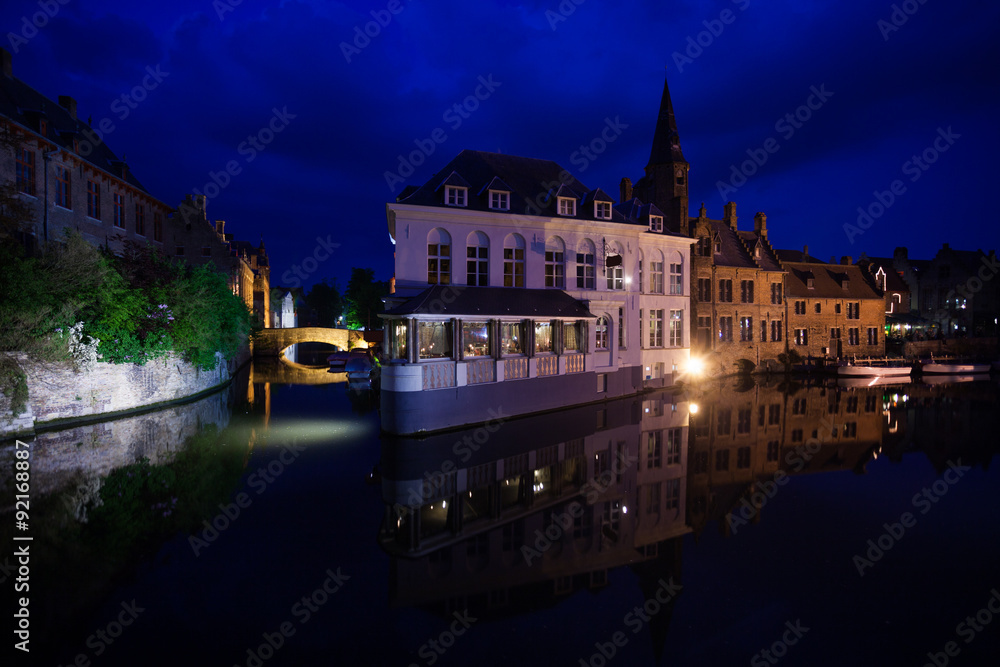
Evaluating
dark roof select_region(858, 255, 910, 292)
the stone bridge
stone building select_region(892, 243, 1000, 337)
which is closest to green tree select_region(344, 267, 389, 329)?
the stone bridge

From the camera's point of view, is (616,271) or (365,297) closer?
(616,271)

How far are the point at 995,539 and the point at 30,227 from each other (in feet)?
102

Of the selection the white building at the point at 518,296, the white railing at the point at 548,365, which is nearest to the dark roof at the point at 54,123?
the white building at the point at 518,296

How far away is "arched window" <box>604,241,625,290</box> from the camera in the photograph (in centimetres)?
2341

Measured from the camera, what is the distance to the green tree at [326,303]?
101 meters

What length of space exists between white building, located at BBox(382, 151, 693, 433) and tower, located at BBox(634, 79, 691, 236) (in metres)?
3.71

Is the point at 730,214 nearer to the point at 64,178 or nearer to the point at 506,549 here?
the point at 506,549

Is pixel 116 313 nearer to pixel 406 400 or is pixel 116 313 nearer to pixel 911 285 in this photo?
pixel 406 400

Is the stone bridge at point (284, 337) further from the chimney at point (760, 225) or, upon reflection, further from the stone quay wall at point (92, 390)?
the chimney at point (760, 225)

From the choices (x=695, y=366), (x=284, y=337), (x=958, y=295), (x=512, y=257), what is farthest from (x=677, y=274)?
(x=958, y=295)

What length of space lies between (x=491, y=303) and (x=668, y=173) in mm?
19049

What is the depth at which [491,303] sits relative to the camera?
18188mm

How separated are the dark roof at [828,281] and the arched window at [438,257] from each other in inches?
1175

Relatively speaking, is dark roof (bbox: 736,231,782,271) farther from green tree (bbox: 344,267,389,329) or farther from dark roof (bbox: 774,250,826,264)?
green tree (bbox: 344,267,389,329)
